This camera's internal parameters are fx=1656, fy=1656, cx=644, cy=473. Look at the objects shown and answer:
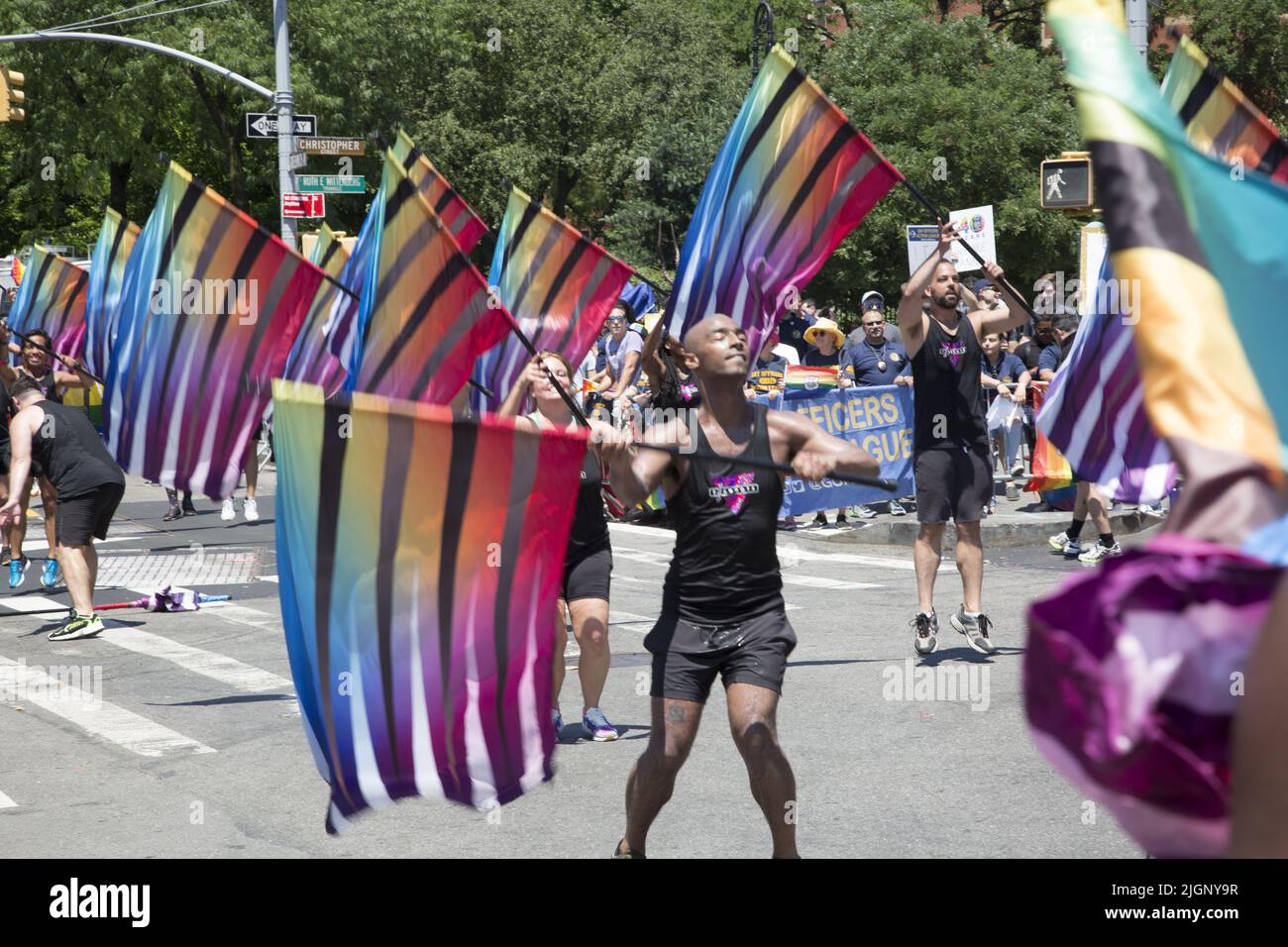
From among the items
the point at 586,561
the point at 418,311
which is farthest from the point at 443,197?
the point at 586,561

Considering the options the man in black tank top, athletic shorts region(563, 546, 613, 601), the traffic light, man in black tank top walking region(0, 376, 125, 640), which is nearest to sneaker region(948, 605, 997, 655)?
athletic shorts region(563, 546, 613, 601)

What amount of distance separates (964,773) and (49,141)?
37245mm

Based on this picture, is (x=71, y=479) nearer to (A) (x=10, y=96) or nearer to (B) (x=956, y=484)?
(B) (x=956, y=484)

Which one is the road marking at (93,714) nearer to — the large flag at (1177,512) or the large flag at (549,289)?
the large flag at (549,289)

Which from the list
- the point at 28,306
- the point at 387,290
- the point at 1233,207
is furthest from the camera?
the point at 28,306

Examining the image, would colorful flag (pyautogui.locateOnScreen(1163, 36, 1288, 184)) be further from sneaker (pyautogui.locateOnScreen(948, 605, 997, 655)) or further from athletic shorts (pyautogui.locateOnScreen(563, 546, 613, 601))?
sneaker (pyautogui.locateOnScreen(948, 605, 997, 655))

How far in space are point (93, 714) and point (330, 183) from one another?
45.3ft

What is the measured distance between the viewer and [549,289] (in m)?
10.8

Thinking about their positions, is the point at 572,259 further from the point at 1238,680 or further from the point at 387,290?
the point at 1238,680

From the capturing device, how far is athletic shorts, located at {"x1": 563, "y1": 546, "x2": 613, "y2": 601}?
7391 mm

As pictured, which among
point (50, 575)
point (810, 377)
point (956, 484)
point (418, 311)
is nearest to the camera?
point (418, 311)

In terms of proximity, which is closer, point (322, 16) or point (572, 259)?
point (572, 259)

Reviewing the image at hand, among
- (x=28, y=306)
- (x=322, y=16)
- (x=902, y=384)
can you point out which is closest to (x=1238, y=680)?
(x=902, y=384)

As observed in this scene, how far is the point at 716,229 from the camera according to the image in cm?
808
